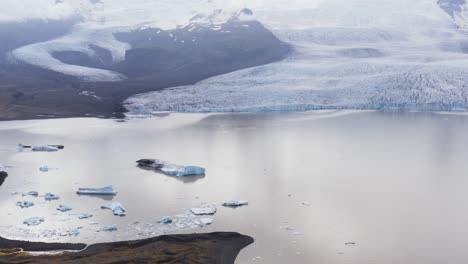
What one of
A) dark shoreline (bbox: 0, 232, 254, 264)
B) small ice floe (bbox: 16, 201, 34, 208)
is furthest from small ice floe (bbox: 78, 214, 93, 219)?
dark shoreline (bbox: 0, 232, 254, 264)

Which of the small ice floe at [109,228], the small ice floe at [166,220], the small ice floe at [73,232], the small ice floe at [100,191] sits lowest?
the small ice floe at [73,232]

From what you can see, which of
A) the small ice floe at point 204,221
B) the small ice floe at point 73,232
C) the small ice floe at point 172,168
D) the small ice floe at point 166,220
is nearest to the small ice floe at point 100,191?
the small ice floe at point 172,168

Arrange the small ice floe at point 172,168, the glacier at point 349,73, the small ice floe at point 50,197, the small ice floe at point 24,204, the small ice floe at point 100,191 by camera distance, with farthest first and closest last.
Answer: the glacier at point 349,73, the small ice floe at point 172,168, the small ice floe at point 100,191, the small ice floe at point 50,197, the small ice floe at point 24,204

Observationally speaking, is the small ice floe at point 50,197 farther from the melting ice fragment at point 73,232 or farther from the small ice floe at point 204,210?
the small ice floe at point 204,210

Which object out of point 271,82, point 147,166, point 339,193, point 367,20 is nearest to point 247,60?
point 271,82

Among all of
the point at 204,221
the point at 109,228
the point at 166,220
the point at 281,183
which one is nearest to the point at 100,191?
the point at 109,228

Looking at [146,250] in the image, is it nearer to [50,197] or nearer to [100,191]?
[100,191]
